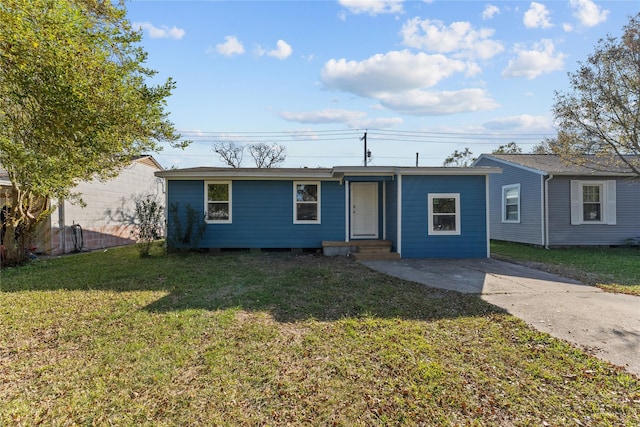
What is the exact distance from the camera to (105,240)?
12305 millimetres

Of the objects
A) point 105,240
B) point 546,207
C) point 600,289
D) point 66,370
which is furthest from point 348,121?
point 66,370

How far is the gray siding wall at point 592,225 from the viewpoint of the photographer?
11.8 meters

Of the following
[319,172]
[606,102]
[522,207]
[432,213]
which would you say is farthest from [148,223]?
[606,102]

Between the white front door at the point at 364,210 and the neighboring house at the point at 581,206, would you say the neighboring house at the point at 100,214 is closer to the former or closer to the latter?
the white front door at the point at 364,210

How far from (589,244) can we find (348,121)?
67.5 ft

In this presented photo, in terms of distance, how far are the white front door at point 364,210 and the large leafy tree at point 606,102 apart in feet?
20.1

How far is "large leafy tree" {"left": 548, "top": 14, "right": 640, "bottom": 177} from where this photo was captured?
29.7ft

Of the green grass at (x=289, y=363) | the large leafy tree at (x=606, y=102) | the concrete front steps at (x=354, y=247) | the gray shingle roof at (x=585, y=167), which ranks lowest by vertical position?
the green grass at (x=289, y=363)

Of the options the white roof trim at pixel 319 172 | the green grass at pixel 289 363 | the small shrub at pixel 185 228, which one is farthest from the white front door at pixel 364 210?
the green grass at pixel 289 363

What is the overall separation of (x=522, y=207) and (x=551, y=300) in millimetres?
8907

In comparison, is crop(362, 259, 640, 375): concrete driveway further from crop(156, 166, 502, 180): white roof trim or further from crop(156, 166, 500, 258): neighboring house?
crop(156, 166, 502, 180): white roof trim

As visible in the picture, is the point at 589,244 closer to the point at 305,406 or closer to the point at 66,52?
the point at 305,406

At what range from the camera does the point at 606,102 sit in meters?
9.40

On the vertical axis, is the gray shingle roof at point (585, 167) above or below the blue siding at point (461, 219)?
above
